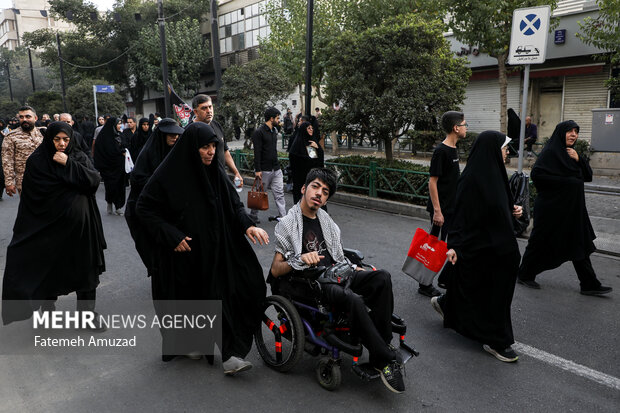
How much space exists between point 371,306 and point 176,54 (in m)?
34.7

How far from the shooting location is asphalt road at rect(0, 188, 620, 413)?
128 inches

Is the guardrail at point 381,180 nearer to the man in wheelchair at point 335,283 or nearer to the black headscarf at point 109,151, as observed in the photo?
the black headscarf at point 109,151

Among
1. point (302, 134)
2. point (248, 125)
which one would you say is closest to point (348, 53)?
point (302, 134)

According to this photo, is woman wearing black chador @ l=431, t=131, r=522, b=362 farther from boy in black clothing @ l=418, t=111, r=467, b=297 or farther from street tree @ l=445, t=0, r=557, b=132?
street tree @ l=445, t=0, r=557, b=132

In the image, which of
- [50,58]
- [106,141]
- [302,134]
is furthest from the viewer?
[50,58]

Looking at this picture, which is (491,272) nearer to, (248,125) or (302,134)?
(302,134)

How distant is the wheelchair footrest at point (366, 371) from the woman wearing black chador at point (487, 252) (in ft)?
3.81

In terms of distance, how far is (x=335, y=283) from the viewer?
134 inches

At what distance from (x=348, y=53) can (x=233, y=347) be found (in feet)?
25.5

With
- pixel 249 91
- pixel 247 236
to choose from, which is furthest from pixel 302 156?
pixel 249 91

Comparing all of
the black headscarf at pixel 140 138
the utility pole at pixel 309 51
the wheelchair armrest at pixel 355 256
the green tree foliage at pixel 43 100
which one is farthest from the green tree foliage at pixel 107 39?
the wheelchair armrest at pixel 355 256

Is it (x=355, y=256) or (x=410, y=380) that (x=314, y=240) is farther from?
(x=410, y=380)

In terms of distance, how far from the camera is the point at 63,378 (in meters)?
3.62

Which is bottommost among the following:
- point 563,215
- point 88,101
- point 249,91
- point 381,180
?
point 381,180
